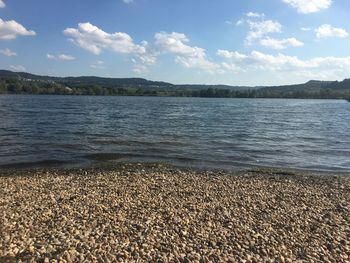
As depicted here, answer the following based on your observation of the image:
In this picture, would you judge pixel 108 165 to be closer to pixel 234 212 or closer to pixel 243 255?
pixel 234 212

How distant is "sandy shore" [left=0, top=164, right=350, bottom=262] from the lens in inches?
393

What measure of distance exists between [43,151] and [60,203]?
55.9 ft

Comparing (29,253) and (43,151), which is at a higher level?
(29,253)

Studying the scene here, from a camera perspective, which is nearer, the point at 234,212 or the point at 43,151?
the point at 234,212

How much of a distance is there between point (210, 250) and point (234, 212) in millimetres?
3568

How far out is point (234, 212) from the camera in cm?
1358

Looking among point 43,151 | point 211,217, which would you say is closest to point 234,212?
point 211,217

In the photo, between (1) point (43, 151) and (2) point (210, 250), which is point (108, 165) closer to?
(1) point (43, 151)

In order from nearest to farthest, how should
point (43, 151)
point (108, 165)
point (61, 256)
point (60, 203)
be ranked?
point (61, 256) → point (60, 203) → point (108, 165) → point (43, 151)

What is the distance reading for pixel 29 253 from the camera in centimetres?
955

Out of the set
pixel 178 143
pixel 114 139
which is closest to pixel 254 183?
pixel 178 143

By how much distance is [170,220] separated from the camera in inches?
484

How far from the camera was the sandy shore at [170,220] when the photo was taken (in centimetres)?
998

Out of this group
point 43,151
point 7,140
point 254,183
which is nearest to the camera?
point 254,183
